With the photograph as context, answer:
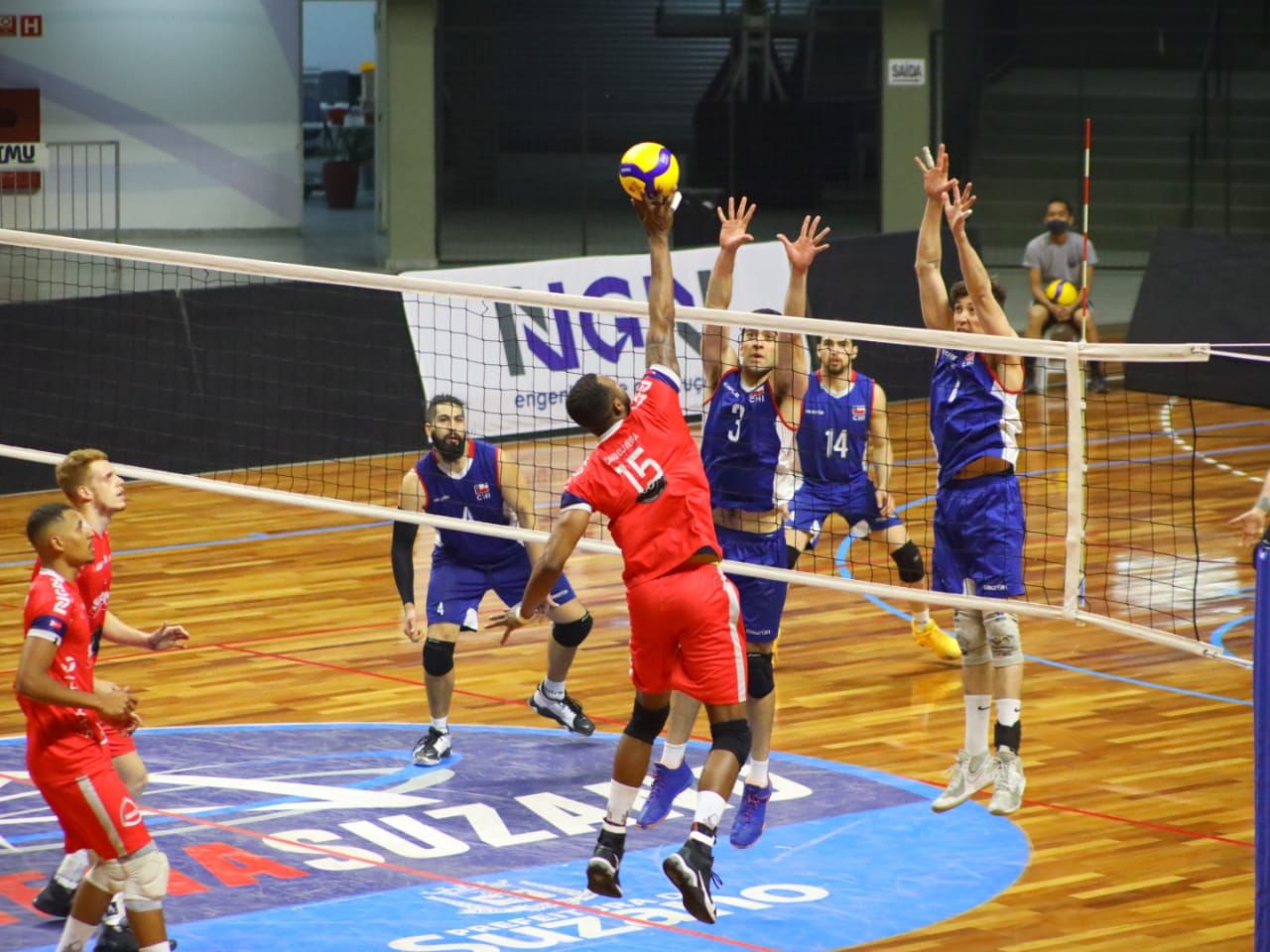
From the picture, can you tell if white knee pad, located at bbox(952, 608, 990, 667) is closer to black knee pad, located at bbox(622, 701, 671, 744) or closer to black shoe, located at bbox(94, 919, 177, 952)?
black knee pad, located at bbox(622, 701, 671, 744)

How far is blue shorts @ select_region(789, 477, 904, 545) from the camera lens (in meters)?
11.9

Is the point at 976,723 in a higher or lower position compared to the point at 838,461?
lower

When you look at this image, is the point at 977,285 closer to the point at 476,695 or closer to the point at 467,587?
the point at 467,587

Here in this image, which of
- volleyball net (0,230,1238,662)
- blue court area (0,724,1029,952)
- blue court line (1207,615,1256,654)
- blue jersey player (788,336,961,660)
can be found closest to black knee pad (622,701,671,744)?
blue court area (0,724,1029,952)

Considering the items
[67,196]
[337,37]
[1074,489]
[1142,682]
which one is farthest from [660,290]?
[337,37]

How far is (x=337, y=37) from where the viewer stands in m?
41.8

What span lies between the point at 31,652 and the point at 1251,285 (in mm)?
15331

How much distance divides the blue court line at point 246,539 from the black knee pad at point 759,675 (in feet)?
22.5

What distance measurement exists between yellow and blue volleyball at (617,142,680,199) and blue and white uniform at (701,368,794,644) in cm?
140

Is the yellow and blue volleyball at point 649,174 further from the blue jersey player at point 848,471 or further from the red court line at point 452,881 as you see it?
the blue jersey player at point 848,471

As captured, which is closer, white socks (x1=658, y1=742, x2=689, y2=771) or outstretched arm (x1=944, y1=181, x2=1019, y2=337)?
outstretched arm (x1=944, y1=181, x2=1019, y2=337)

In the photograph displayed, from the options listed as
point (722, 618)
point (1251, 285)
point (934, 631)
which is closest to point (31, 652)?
point (722, 618)

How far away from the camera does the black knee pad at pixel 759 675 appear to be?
28.8 ft

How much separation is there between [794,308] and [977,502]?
1.19 metres
